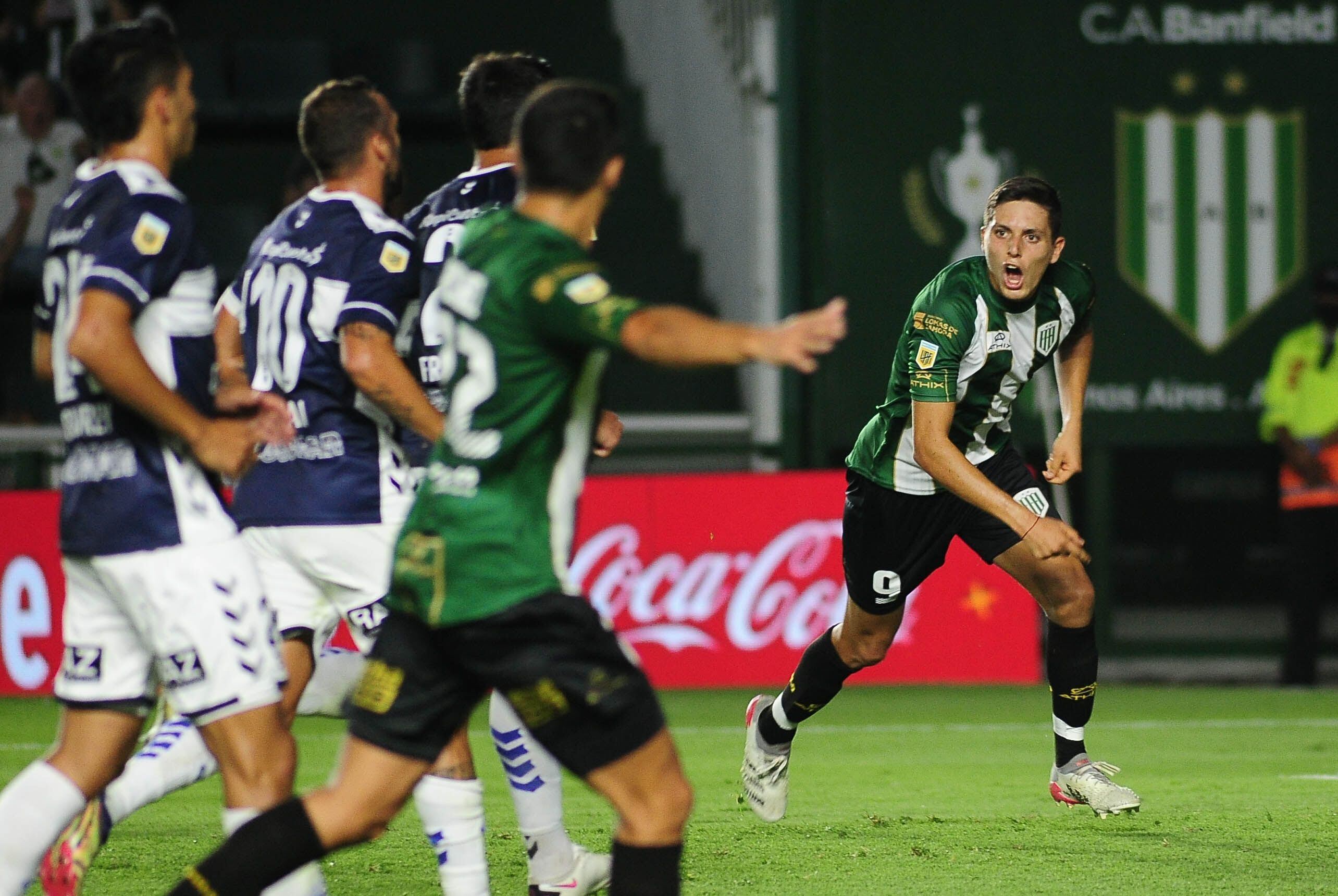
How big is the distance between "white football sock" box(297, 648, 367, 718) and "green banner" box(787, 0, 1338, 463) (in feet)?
20.2

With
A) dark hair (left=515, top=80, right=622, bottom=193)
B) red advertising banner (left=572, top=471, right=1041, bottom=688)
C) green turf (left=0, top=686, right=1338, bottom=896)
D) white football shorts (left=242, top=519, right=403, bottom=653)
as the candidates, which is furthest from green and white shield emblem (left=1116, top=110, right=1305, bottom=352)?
dark hair (left=515, top=80, right=622, bottom=193)

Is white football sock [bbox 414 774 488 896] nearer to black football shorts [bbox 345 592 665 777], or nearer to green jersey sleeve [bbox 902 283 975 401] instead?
black football shorts [bbox 345 592 665 777]

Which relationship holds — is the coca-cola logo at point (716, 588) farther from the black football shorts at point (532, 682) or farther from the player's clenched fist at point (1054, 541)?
the black football shorts at point (532, 682)

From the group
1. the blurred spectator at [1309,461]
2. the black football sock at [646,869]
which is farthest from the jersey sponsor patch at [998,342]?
the blurred spectator at [1309,461]

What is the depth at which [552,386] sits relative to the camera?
11.2ft

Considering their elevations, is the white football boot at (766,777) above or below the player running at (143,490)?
below

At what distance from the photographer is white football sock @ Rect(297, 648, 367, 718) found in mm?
5027

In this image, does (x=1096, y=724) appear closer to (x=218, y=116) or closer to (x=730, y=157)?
(x=730, y=157)

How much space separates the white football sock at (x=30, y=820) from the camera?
376 centimetres

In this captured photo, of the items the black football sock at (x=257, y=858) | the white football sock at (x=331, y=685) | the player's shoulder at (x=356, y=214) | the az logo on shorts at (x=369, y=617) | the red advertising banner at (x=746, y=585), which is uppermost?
the player's shoulder at (x=356, y=214)

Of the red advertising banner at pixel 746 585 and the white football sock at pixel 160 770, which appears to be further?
the red advertising banner at pixel 746 585

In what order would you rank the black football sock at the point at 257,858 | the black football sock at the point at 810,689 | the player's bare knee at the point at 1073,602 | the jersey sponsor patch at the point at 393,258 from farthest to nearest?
the black football sock at the point at 810,689
the player's bare knee at the point at 1073,602
the jersey sponsor patch at the point at 393,258
the black football sock at the point at 257,858

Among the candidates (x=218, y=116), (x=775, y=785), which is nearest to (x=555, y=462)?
(x=775, y=785)

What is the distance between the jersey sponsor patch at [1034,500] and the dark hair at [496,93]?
6.54 feet
